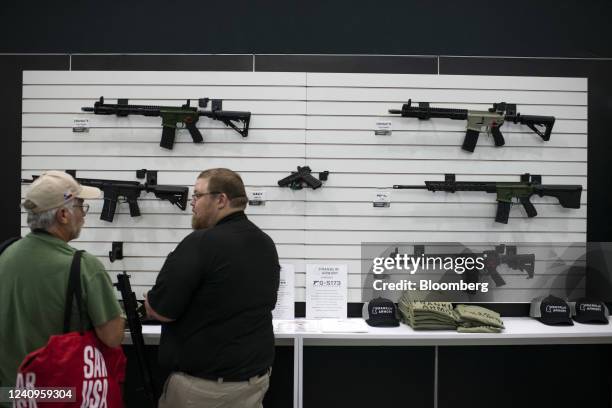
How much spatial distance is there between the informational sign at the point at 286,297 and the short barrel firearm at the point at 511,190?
3.89 feet

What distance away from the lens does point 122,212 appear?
3.70 meters

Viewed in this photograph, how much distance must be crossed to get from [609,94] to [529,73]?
0.80 metres

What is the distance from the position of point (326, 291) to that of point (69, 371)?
2.14m

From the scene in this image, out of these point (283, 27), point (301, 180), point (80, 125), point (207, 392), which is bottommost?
point (207, 392)

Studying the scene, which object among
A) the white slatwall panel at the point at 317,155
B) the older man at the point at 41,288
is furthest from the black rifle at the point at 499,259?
the older man at the point at 41,288

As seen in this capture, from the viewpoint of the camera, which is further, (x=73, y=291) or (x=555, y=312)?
(x=555, y=312)

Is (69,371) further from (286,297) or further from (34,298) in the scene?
(286,297)

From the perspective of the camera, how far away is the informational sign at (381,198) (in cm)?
370

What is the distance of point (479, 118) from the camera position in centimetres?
361

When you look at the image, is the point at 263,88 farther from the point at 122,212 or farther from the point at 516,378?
the point at 516,378

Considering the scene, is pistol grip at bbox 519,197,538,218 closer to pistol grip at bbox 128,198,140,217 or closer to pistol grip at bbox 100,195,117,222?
pistol grip at bbox 128,198,140,217

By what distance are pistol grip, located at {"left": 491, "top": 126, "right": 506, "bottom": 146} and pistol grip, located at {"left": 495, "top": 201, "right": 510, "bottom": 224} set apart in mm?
520

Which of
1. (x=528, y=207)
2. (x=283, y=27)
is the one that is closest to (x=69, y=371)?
(x=283, y=27)

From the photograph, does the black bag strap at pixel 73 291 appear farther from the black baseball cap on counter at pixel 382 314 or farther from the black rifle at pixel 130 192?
the black baseball cap on counter at pixel 382 314
